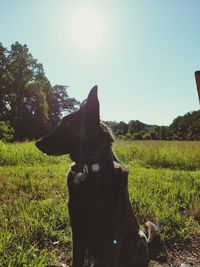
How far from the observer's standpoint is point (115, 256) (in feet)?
10.0

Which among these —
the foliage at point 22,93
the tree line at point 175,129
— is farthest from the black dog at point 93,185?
the tree line at point 175,129

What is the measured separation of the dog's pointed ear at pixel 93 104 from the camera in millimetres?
2883

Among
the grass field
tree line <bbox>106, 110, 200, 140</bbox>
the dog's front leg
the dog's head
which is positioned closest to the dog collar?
the dog's head

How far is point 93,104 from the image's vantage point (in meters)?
2.93

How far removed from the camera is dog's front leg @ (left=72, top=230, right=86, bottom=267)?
3.13 m

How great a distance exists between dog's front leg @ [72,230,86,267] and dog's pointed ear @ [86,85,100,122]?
3.69ft

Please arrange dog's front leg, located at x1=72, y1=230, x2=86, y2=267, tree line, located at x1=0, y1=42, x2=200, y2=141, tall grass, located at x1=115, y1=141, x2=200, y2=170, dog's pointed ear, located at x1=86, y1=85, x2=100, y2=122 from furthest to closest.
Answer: tree line, located at x1=0, y1=42, x2=200, y2=141, tall grass, located at x1=115, y1=141, x2=200, y2=170, dog's front leg, located at x1=72, y1=230, x2=86, y2=267, dog's pointed ear, located at x1=86, y1=85, x2=100, y2=122

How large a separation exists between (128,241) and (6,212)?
2.37 meters

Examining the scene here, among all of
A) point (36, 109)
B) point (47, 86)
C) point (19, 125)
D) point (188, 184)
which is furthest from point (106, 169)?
point (47, 86)

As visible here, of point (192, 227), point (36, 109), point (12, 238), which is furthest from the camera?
point (36, 109)

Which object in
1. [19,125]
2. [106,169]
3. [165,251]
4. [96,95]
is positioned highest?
[19,125]

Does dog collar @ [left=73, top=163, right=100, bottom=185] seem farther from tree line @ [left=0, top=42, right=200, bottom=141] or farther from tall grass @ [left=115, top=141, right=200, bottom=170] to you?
tree line @ [left=0, top=42, right=200, bottom=141]

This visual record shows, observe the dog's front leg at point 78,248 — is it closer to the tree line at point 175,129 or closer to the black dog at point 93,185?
the black dog at point 93,185

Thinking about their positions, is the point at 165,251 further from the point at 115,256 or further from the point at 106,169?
the point at 106,169
